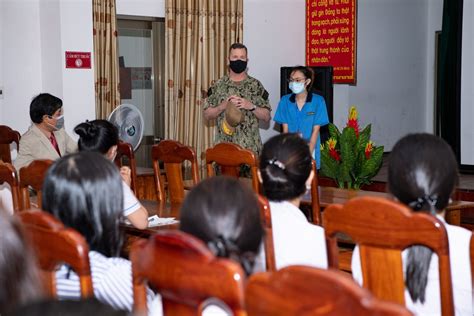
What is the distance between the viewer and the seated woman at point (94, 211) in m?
1.80

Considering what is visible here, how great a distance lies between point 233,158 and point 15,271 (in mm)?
2674

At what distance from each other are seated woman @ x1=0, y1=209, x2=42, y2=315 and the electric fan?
4.17 metres

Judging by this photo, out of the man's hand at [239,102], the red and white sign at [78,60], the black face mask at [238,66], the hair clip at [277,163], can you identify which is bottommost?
the hair clip at [277,163]

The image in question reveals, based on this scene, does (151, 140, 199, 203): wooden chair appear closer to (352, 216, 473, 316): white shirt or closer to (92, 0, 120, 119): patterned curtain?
(352, 216, 473, 316): white shirt

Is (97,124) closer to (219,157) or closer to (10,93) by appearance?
(219,157)

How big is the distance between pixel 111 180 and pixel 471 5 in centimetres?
712

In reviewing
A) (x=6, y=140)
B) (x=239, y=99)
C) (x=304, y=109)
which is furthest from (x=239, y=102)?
(x=6, y=140)

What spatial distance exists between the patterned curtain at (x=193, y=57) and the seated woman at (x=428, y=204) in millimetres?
5410

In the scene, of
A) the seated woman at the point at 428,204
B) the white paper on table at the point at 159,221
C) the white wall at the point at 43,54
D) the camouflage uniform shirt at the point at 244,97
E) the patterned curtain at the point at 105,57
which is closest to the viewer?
the seated woman at the point at 428,204

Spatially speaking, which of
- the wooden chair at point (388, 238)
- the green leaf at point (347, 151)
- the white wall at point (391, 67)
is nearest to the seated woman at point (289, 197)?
the wooden chair at point (388, 238)

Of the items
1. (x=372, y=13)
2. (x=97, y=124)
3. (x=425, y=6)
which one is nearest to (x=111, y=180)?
(x=97, y=124)

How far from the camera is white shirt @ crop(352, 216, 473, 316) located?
6.41ft

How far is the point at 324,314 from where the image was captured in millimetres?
1067

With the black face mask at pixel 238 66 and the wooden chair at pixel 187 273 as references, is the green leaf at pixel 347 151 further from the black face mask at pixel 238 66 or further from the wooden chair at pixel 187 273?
the wooden chair at pixel 187 273
